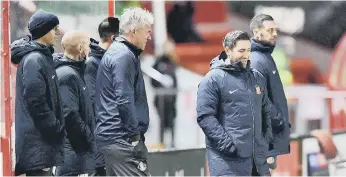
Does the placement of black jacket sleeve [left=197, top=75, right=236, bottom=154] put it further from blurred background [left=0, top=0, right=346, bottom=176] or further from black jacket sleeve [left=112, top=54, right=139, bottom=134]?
blurred background [left=0, top=0, right=346, bottom=176]

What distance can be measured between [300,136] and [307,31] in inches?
484

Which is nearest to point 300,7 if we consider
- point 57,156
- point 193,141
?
point 193,141

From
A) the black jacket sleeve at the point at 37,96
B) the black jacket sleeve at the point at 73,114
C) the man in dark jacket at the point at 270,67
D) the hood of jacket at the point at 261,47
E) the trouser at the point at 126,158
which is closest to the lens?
the black jacket sleeve at the point at 37,96

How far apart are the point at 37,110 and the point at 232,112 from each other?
154 centimetres

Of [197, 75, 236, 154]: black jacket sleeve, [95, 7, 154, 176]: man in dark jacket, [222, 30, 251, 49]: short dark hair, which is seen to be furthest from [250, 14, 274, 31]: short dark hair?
[95, 7, 154, 176]: man in dark jacket

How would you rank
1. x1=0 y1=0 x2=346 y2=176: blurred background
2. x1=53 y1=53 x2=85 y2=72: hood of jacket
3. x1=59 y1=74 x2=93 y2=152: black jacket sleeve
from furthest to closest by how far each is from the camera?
1. x1=0 y1=0 x2=346 y2=176: blurred background
2. x1=53 y1=53 x2=85 y2=72: hood of jacket
3. x1=59 y1=74 x2=93 y2=152: black jacket sleeve

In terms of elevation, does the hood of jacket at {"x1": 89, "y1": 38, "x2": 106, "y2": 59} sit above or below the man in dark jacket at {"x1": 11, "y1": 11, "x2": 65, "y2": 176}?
above

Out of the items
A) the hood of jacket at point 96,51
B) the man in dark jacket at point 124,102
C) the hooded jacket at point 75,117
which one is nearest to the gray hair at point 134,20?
the man in dark jacket at point 124,102

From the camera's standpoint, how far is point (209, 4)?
990 inches

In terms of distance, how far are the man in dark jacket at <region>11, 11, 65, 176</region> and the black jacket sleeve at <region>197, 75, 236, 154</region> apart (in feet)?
3.67

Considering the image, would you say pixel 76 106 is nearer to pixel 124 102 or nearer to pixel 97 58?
pixel 97 58

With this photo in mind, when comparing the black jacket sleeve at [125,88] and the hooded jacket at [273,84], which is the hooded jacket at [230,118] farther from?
the hooded jacket at [273,84]

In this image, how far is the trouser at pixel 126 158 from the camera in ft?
28.8

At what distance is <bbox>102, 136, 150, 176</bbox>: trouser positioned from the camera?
28.8ft
